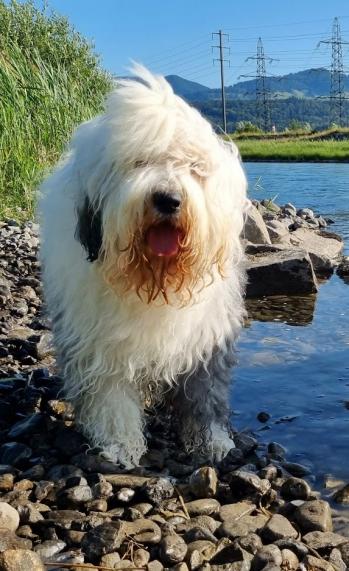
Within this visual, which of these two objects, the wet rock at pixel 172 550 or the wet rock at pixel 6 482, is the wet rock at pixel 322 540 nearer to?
the wet rock at pixel 172 550

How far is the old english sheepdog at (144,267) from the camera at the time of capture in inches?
120

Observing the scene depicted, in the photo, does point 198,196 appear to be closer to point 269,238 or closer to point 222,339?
point 222,339

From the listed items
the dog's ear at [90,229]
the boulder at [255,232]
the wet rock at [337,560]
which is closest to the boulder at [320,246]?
the boulder at [255,232]

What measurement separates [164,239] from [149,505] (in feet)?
3.50

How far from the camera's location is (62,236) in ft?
11.6

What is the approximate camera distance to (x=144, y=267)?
3.17 metres

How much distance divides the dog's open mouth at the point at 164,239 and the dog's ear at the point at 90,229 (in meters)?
0.22

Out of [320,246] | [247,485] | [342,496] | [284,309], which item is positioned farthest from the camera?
[320,246]

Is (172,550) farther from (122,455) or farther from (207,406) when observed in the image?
(207,406)

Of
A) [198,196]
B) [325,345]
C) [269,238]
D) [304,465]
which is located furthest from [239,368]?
[269,238]

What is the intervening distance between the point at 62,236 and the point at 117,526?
1.35m

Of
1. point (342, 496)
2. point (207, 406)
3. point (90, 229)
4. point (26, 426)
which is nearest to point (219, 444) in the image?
point (207, 406)

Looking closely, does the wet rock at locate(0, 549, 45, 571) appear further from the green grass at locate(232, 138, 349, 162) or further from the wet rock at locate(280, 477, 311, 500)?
the green grass at locate(232, 138, 349, 162)

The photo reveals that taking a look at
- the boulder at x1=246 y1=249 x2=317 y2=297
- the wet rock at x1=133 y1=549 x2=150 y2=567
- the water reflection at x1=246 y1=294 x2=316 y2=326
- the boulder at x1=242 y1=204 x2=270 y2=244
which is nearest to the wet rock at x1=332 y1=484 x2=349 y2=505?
the wet rock at x1=133 y1=549 x2=150 y2=567
